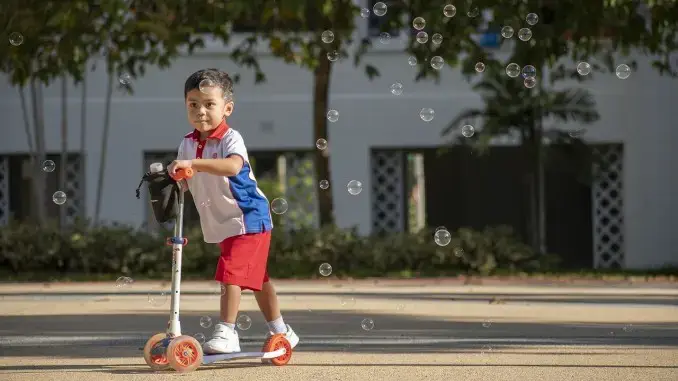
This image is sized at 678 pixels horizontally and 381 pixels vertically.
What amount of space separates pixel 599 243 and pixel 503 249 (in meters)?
4.84

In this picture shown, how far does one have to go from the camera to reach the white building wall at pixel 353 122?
2138cm

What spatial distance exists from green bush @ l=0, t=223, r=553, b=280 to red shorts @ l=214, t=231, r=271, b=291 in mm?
9392

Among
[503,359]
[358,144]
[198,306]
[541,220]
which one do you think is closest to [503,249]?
[541,220]

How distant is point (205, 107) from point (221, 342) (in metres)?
1.11

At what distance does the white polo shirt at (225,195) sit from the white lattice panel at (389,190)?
1451cm

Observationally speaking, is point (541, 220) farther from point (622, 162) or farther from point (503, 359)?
point (503, 359)

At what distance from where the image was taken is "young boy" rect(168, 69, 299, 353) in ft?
24.2

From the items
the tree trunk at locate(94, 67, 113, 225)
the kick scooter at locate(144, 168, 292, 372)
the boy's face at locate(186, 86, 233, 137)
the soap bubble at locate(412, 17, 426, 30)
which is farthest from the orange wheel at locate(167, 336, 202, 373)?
the tree trunk at locate(94, 67, 113, 225)

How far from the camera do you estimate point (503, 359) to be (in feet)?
Answer: 26.4

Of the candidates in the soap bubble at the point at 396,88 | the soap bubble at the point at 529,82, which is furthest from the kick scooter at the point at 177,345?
the soap bubble at the point at 529,82

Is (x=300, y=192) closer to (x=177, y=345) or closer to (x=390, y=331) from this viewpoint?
(x=390, y=331)

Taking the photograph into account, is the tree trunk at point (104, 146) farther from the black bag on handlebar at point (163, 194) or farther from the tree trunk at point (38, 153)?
the black bag on handlebar at point (163, 194)

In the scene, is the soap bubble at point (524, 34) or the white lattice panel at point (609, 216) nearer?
the soap bubble at point (524, 34)

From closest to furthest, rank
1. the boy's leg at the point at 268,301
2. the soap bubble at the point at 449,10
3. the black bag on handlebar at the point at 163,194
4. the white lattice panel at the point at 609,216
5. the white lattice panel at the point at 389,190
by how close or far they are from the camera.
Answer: the black bag on handlebar at the point at 163,194 < the boy's leg at the point at 268,301 < the soap bubble at the point at 449,10 < the white lattice panel at the point at 609,216 < the white lattice panel at the point at 389,190
